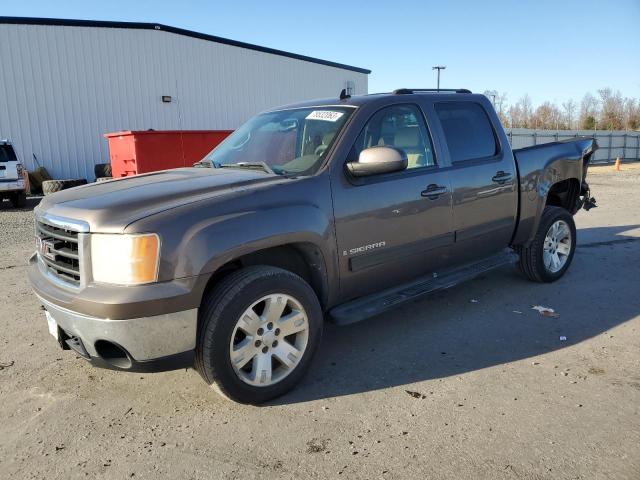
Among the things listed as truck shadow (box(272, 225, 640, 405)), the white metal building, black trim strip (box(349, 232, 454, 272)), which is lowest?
truck shadow (box(272, 225, 640, 405))

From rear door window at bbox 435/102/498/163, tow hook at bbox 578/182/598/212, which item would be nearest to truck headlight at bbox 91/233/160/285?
rear door window at bbox 435/102/498/163

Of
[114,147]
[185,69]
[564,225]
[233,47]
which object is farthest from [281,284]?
[233,47]

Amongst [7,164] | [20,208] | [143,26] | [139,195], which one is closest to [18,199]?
[20,208]

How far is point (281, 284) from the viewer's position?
3098 mm

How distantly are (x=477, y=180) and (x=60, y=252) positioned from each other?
3.25m

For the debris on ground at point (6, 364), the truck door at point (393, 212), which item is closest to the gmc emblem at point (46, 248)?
the debris on ground at point (6, 364)

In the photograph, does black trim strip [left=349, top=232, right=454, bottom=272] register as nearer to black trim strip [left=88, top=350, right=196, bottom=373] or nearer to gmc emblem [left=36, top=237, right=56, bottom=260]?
black trim strip [left=88, top=350, right=196, bottom=373]

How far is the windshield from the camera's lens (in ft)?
12.0

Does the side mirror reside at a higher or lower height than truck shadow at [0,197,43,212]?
higher

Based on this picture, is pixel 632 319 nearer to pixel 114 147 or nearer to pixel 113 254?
pixel 113 254

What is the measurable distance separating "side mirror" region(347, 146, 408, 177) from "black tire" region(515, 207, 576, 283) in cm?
241

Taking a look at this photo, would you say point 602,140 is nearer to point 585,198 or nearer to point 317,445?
point 585,198

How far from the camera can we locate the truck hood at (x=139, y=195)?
9.21ft

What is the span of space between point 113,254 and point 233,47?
2333cm
